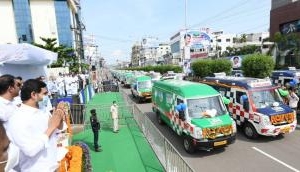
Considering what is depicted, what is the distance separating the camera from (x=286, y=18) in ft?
128

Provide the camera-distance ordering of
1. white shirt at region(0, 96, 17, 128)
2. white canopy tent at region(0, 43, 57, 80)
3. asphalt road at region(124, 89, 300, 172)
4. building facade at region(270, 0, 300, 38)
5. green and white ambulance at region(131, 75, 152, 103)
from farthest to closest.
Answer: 1. building facade at region(270, 0, 300, 38)
2. green and white ambulance at region(131, 75, 152, 103)
3. asphalt road at region(124, 89, 300, 172)
4. white canopy tent at region(0, 43, 57, 80)
5. white shirt at region(0, 96, 17, 128)

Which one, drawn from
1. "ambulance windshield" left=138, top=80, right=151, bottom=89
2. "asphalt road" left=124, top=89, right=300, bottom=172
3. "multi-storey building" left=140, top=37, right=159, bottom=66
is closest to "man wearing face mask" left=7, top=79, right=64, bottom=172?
"asphalt road" left=124, top=89, right=300, bottom=172

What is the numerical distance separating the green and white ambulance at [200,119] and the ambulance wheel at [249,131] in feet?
4.63

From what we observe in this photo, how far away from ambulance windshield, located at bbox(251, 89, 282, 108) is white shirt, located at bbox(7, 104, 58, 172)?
8.17 metres

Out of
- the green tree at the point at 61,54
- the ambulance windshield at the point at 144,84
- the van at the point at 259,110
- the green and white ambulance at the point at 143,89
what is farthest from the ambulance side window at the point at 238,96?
the green tree at the point at 61,54

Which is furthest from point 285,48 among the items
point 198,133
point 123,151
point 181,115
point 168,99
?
point 123,151

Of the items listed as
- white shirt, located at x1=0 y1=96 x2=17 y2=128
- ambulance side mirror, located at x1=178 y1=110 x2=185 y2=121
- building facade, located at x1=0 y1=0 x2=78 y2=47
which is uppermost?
building facade, located at x1=0 y1=0 x2=78 y2=47

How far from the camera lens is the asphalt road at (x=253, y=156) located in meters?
7.21

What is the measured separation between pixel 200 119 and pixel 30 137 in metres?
6.32

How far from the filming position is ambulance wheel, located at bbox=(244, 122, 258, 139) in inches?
366

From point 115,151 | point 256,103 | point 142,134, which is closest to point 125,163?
point 115,151

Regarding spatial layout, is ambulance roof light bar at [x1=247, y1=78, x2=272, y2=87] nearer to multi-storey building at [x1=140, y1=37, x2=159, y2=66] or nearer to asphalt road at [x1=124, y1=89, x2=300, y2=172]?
asphalt road at [x1=124, y1=89, x2=300, y2=172]

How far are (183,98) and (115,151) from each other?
3.07m

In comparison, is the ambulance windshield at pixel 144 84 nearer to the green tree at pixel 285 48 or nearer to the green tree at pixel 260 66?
the green tree at pixel 260 66
